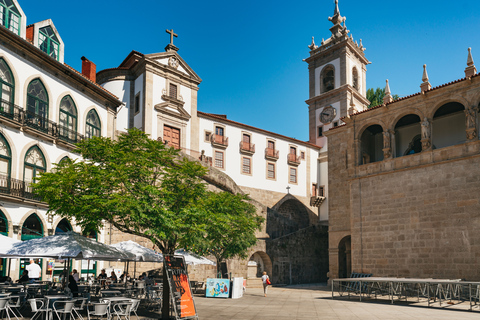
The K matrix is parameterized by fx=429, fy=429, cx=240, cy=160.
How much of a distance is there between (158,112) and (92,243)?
25.6 m

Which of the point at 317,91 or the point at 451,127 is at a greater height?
the point at 317,91

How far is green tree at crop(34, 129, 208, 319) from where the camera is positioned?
13789 mm

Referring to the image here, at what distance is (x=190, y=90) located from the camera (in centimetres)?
4097

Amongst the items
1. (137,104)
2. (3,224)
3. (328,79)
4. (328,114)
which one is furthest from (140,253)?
(328,79)

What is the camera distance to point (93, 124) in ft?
91.9

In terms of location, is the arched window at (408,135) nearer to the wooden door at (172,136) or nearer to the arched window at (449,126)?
the arched window at (449,126)

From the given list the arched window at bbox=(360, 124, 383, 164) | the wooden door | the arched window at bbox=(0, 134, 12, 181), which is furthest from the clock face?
the arched window at bbox=(0, 134, 12, 181)

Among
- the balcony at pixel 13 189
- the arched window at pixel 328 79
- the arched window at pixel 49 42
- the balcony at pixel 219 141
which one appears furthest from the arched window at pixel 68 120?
the arched window at pixel 328 79

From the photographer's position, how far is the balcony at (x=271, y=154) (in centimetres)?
4441

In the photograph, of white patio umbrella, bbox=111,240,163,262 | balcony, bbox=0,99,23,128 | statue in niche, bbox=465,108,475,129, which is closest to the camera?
white patio umbrella, bbox=111,240,163,262

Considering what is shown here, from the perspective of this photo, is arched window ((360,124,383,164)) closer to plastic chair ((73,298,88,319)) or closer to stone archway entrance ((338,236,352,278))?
stone archway entrance ((338,236,352,278))

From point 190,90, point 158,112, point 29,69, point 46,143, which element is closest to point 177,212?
point 46,143

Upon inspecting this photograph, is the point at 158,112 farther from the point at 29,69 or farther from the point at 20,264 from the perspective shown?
the point at 20,264

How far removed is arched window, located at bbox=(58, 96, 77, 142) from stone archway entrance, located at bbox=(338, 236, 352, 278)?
18475 mm
